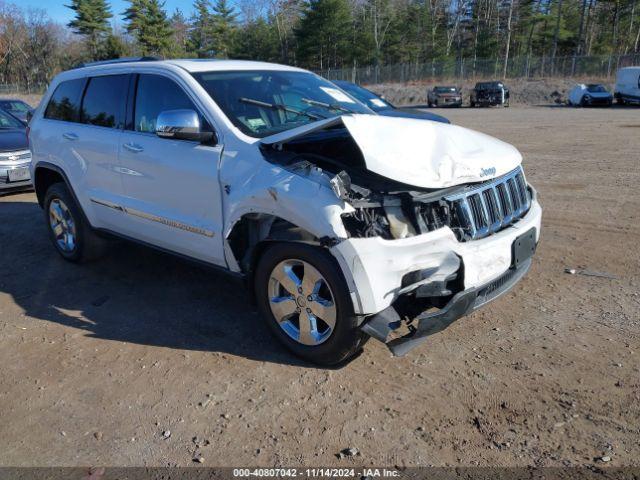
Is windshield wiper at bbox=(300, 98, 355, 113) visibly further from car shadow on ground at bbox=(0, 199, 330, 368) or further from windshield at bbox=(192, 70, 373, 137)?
car shadow on ground at bbox=(0, 199, 330, 368)

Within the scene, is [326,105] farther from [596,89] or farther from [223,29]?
[223,29]

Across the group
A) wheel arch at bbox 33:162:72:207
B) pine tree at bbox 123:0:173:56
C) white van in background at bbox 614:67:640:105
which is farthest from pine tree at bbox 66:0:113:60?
wheel arch at bbox 33:162:72:207

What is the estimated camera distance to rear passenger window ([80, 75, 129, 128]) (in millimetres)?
4844

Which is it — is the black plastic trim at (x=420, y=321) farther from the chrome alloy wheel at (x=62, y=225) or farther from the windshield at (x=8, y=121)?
the windshield at (x=8, y=121)

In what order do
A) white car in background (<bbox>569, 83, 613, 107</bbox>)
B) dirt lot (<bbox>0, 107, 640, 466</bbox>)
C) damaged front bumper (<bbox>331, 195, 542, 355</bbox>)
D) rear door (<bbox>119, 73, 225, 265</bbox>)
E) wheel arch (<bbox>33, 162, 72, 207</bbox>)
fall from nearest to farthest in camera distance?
1. dirt lot (<bbox>0, 107, 640, 466</bbox>)
2. damaged front bumper (<bbox>331, 195, 542, 355</bbox>)
3. rear door (<bbox>119, 73, 225, 265</bbox>)
4. wheel arch (<bbox>33, 162, 72, 207</bbox>)
5. white car in background (<bbox>569, 83, 613, 107</bbox>)

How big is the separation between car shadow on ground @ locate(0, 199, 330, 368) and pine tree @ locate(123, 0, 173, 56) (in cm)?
6865

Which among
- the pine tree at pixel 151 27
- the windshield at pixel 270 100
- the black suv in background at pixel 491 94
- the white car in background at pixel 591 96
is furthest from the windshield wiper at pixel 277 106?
the pine tree at pixel 151 27

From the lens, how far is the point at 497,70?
52.9 metres

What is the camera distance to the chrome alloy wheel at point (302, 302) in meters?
3.43

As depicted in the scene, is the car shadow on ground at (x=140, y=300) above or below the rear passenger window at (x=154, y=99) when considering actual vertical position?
below

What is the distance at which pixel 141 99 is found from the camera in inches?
183

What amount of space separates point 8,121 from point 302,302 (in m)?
9.90

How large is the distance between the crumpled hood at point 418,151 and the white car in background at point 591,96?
115ft

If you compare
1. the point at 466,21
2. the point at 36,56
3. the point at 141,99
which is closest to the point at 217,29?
the point at 36,56
